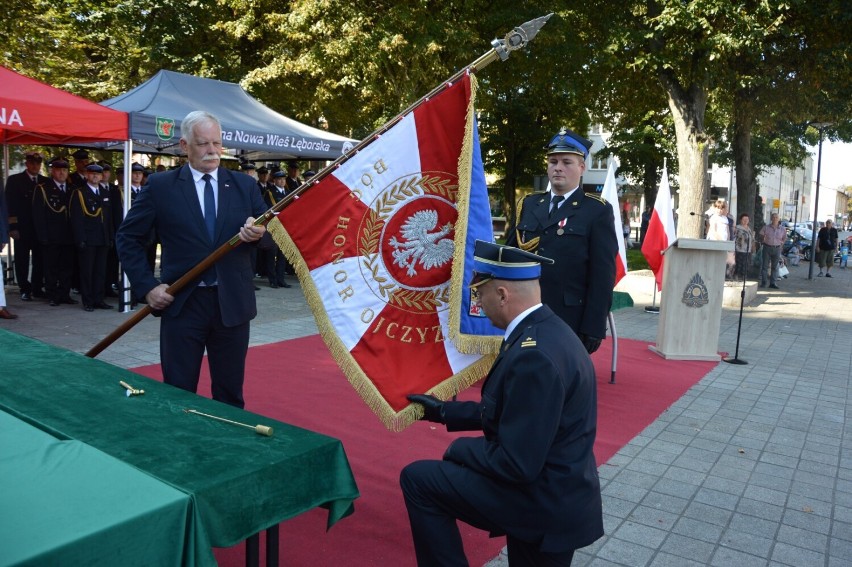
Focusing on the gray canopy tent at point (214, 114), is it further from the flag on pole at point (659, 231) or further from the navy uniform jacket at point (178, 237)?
the navy uniform jacket at point (178, 237)

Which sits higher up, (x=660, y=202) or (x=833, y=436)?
(x=660, y=202)

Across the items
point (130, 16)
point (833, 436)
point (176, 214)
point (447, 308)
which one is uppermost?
point (130, 16)

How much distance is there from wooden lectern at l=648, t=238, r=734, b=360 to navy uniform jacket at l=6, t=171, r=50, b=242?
912cm

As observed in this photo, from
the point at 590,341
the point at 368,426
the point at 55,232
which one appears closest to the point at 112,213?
the point at 55,232

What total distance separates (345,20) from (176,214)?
14.3m

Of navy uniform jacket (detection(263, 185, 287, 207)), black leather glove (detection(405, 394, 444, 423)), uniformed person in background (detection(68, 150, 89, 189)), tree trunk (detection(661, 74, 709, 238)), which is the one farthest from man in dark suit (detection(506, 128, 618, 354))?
tree trunk (detection(661, 74, 709, 238))

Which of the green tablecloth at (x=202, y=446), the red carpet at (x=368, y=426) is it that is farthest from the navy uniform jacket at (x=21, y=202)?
the green tablecloth at (x=202, y=446)

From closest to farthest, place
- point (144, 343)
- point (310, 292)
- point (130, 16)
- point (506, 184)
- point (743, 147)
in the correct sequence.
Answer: point (310, 292), point (144, 343), point (743, 147), point (130, 16), point (506, 184)

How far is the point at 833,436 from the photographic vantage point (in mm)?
5801

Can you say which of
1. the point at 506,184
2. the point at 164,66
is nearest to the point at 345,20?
the point at 164,66

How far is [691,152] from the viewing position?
48.3 ft

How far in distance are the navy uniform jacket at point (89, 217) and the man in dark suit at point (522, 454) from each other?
8.93m

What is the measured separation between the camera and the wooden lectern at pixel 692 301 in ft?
27.9

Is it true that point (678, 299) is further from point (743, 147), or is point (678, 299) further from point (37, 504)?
point (743, 147)
